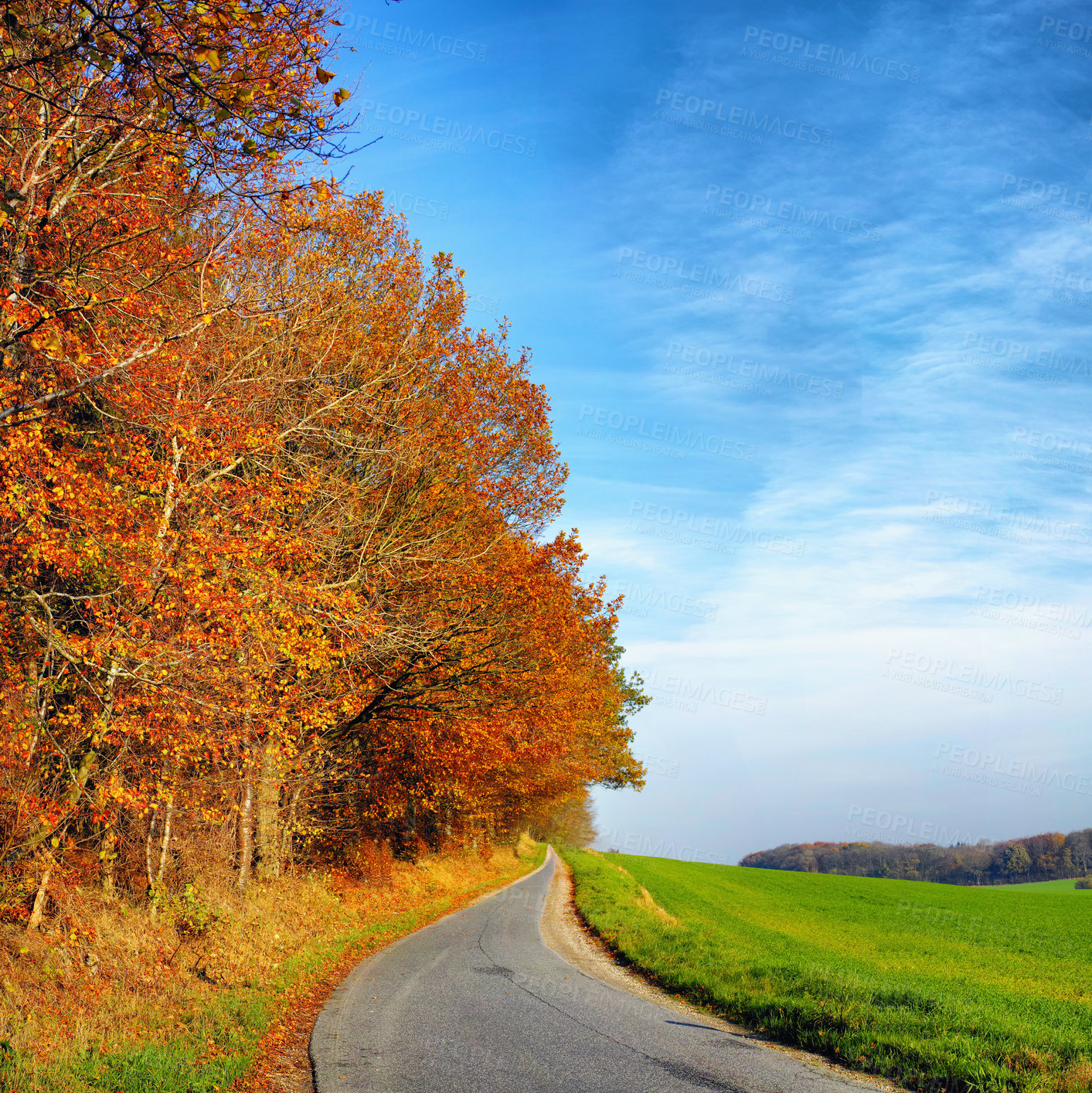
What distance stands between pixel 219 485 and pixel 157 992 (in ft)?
23.9

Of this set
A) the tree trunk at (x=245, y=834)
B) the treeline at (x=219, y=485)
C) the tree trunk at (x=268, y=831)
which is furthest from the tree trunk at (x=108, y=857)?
the tree trunk at (x=268, y=831)

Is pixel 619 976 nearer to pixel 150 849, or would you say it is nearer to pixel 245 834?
pixel 245 834

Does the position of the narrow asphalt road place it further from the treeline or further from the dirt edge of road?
the treeline

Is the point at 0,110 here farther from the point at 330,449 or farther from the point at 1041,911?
the point at 1041,911

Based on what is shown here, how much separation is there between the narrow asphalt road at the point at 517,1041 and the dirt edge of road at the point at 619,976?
224 mm

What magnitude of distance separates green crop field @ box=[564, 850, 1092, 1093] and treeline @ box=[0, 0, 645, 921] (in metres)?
7.37

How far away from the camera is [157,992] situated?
9.28 meters

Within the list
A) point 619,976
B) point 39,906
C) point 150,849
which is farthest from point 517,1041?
point 150,849

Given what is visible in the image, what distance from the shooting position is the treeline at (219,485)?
7594mm

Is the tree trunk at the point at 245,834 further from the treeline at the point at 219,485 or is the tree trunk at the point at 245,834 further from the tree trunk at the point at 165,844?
the tree trunk at the point at 165,844

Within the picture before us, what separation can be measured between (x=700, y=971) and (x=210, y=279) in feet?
45.3

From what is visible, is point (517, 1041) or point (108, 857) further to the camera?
point (108, 857)

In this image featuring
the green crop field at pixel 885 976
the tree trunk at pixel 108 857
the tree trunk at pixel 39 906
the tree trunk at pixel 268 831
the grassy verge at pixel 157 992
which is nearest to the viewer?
the grassy verge at pixel 157 992

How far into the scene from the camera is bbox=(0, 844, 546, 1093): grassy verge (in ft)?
22.4
